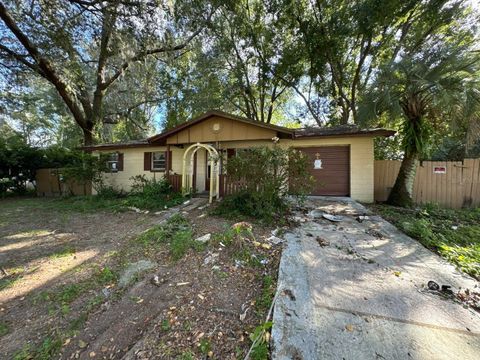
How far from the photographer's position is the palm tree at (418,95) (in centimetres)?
587

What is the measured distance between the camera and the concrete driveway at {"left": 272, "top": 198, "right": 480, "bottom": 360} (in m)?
1.76

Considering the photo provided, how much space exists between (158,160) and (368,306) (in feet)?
35.5

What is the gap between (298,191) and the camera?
18.2 feet

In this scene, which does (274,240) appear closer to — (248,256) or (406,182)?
(248,256)

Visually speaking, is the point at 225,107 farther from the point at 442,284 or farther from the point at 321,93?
the point at 442,284

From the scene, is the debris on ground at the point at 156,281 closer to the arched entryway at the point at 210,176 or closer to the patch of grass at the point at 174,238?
the patch of grass at the point at 174,238

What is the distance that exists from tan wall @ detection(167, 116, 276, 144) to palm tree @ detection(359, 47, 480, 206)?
3890 millimetres

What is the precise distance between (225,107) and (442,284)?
16.4 m

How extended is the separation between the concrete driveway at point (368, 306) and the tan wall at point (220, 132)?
5.34 meters

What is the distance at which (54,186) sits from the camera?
12562 mm

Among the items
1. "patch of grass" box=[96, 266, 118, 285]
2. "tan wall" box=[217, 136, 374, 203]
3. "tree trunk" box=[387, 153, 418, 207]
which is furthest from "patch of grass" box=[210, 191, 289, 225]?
"tree trunk" box=[387, 153, 418, 207]

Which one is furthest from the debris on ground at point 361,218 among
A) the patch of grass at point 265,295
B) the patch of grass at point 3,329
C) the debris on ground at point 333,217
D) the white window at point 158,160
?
the white window at point 158,160

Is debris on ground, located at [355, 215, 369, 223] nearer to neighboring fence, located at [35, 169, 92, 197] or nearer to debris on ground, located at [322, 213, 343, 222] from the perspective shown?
debris on ground, located at [322, 213, 343, 222]

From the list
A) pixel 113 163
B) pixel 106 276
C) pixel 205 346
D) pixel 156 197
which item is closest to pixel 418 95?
pixel 205 346
